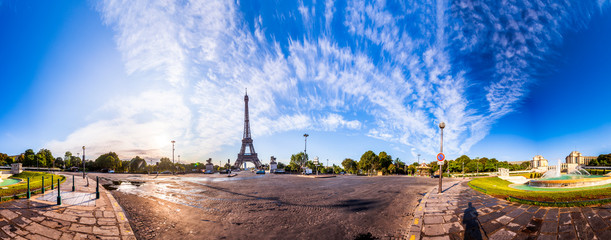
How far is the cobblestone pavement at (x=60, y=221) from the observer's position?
5977 millimetres

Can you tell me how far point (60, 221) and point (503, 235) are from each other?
13.0 meters

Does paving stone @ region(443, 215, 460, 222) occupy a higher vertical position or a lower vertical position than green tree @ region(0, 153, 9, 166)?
higher

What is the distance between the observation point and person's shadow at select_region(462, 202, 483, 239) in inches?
234

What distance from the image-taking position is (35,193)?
34.9 feet

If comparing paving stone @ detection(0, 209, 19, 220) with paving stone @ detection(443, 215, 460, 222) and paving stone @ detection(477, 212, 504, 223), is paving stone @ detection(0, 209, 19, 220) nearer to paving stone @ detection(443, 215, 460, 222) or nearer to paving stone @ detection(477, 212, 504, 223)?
paving stone @ detection(443, 215, 460, 222)

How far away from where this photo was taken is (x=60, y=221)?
681cm

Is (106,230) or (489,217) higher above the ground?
(489,217)

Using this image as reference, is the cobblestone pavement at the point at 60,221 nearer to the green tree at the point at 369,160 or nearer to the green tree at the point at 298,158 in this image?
the green tree at the point at 369,160

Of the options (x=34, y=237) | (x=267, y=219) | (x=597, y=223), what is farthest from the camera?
(x=267, y=219)

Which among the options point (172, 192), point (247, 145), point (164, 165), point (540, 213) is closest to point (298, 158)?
point (247, 145)

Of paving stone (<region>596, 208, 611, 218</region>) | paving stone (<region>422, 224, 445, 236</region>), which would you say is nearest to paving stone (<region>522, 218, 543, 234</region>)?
paving stone (<region>596, 208, 611, 218</region>)

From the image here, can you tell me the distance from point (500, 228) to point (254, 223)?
7493mm

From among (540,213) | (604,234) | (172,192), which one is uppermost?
(604,234)

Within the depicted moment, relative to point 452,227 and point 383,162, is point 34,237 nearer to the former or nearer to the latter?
point 452,227
